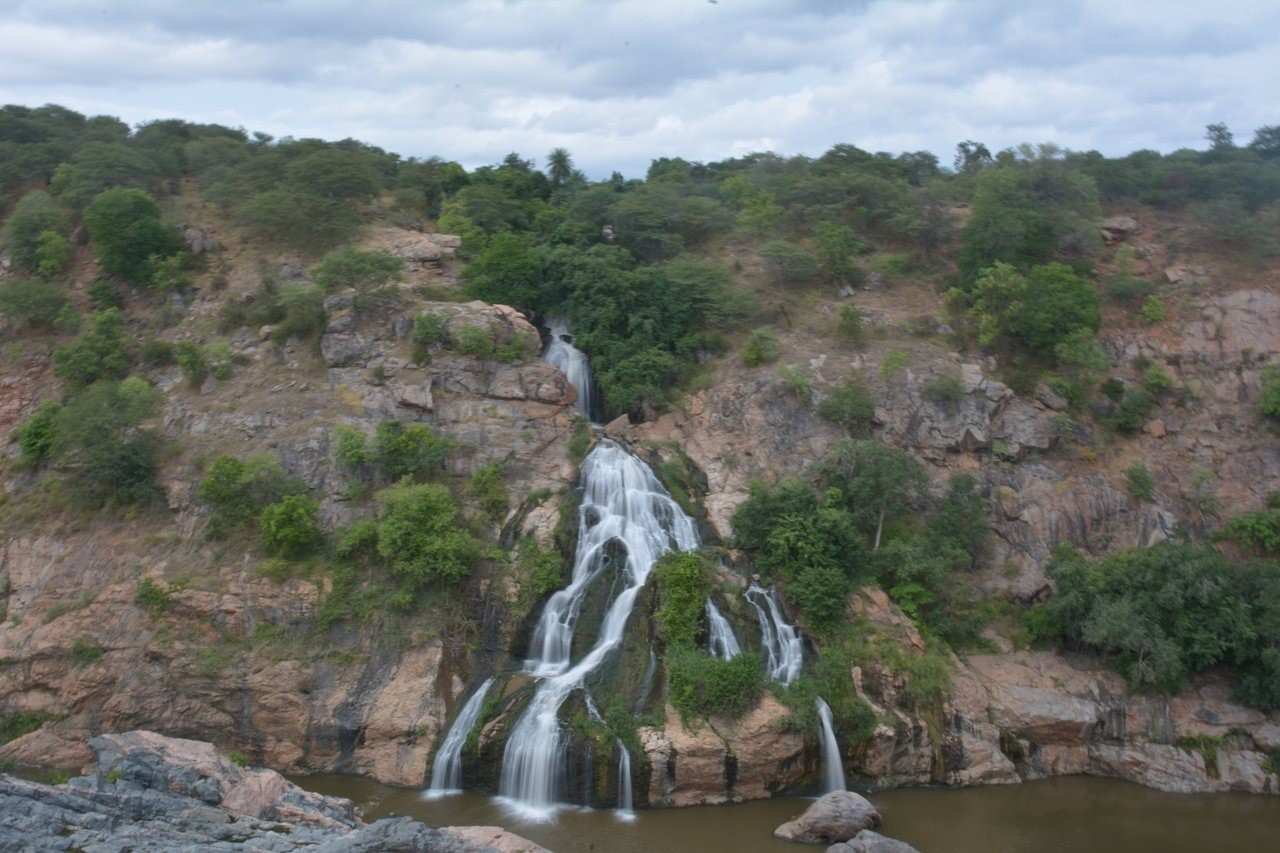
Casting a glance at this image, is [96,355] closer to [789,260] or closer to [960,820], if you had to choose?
[789,260]

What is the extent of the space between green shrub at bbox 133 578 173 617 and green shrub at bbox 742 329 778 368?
56.1 ft

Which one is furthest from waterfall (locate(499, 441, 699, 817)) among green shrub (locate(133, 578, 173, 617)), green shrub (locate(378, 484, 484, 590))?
green shrub (locate(133, 578, 173, 617))

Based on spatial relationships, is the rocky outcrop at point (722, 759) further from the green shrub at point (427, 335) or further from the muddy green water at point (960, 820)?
the green shrub at point (427, 335)

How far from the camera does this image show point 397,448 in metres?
24.7

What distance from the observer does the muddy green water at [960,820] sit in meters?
17.9

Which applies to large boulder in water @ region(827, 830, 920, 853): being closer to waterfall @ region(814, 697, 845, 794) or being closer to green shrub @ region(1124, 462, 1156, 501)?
waterfall @ region(814, 697, 845, 794)

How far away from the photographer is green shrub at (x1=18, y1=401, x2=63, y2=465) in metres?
25.6

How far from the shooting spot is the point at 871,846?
1706 cm

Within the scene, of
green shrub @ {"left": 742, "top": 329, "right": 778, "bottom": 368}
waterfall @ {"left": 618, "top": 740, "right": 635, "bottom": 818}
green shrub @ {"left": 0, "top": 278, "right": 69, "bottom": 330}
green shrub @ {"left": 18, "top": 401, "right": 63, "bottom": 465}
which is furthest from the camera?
green shrub @ {"left": 742, "top": 329, "right": 778, "bottom": 368}

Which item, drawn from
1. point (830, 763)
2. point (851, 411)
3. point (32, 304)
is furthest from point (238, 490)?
point (851, 411)

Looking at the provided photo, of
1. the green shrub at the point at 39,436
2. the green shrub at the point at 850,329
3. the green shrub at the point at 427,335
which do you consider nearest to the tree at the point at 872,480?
the green shrub at the point at 850,329

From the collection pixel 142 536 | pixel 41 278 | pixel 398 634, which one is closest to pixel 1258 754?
pixel 398 634

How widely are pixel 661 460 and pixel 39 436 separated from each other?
55.2 feet

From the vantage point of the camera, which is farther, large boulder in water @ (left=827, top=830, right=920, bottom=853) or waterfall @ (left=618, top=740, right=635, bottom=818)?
waterfall @ (left=618, top=740, right=635, bottom=818)
